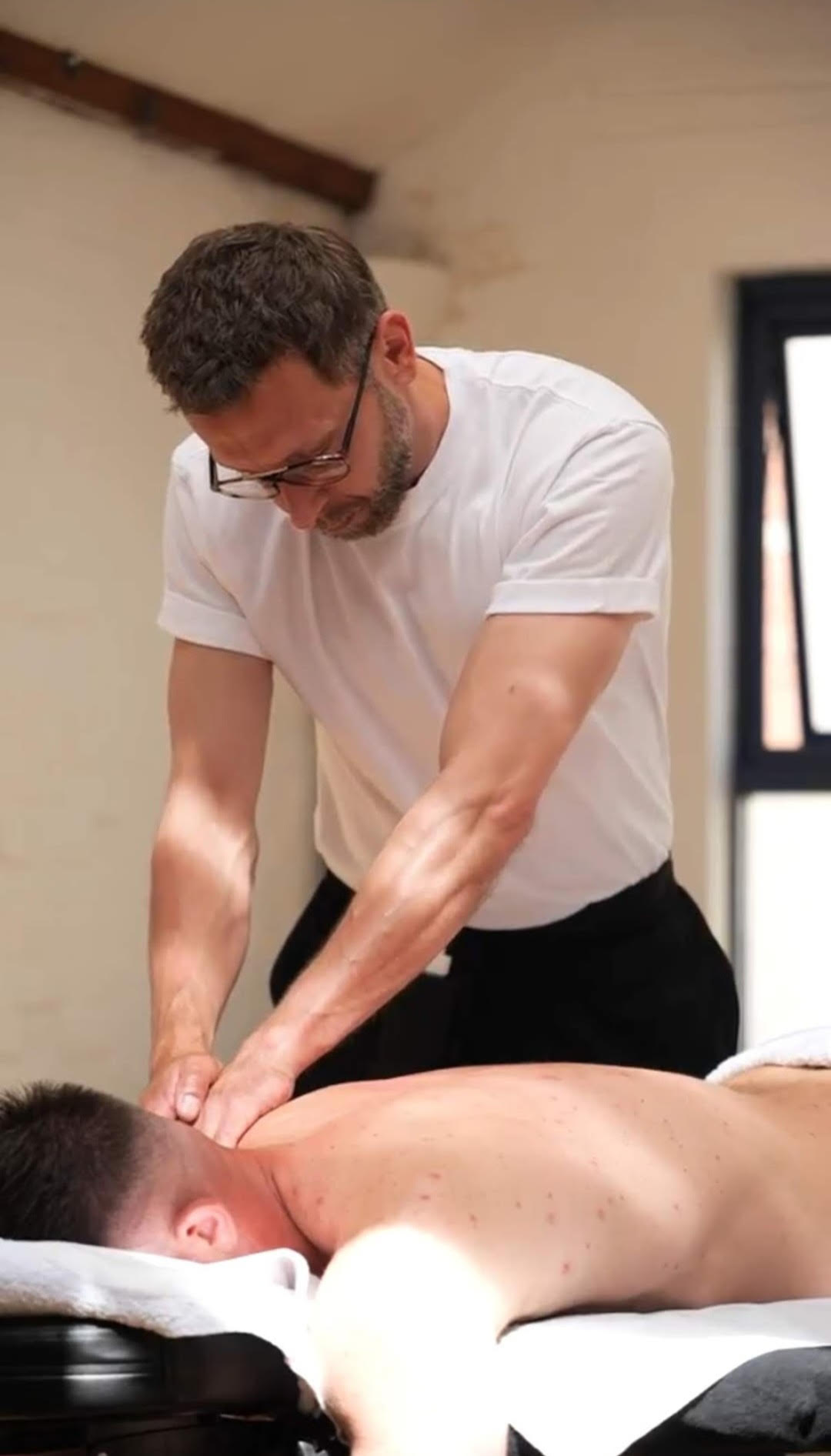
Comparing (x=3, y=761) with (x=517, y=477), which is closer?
(x=517, y=477)

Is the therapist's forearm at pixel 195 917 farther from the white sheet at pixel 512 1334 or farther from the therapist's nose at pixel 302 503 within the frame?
the white sheet at pixel 512 1334

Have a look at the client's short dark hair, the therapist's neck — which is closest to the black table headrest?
the client's short dark hair

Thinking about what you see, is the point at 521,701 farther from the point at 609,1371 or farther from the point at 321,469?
the point at 609,1371

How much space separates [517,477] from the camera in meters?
2.02

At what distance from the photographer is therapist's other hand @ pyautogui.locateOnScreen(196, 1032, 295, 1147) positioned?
166 centimetres

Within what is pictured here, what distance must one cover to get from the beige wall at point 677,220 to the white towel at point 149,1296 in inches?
97.7

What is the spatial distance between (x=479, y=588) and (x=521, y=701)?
0.25m

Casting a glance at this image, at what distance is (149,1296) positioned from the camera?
4.10ft

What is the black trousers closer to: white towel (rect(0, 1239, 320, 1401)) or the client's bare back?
the client's bare back

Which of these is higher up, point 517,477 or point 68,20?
point 68,20

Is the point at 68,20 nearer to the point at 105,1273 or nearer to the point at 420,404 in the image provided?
the point at 420,404

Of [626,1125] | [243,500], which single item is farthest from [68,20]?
[626,1125]

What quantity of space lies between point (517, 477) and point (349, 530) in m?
0.17

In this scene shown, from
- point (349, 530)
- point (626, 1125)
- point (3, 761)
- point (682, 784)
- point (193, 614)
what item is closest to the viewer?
point (626, 1125)
